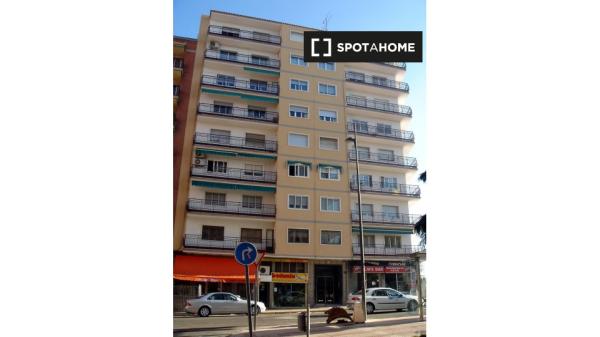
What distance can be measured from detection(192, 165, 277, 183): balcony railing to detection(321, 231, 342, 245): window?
595mm

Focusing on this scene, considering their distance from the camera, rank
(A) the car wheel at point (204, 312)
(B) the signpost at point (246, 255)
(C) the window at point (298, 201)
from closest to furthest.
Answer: (A) the car wheel at point (204, 312) → (B) the signpost at point (246, 255) → (C) the window at point (298, 201)

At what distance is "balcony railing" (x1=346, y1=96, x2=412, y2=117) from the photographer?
394 centimetres

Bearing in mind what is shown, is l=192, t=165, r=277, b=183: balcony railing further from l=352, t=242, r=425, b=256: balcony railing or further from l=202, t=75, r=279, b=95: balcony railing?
l=352, t=242, r=425, b=256: balcony railing

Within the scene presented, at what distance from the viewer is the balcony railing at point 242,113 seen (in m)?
4.02

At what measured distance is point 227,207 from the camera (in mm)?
3922

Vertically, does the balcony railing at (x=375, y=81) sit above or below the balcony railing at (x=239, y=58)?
below

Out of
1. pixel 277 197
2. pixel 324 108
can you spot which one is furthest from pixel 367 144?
pixel 277 197

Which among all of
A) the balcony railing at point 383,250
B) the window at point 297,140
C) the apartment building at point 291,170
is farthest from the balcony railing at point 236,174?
the balcony railing at point 383,250

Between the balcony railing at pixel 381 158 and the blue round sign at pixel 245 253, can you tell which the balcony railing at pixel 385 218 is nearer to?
the balcony railing at pixel 381 158

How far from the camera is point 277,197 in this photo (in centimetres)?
377

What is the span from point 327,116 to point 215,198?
1140mm

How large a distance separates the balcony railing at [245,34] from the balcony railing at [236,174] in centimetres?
110

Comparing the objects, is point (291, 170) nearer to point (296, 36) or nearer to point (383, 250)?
point (383, 250)

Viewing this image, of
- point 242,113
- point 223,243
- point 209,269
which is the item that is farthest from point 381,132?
point 209,269
